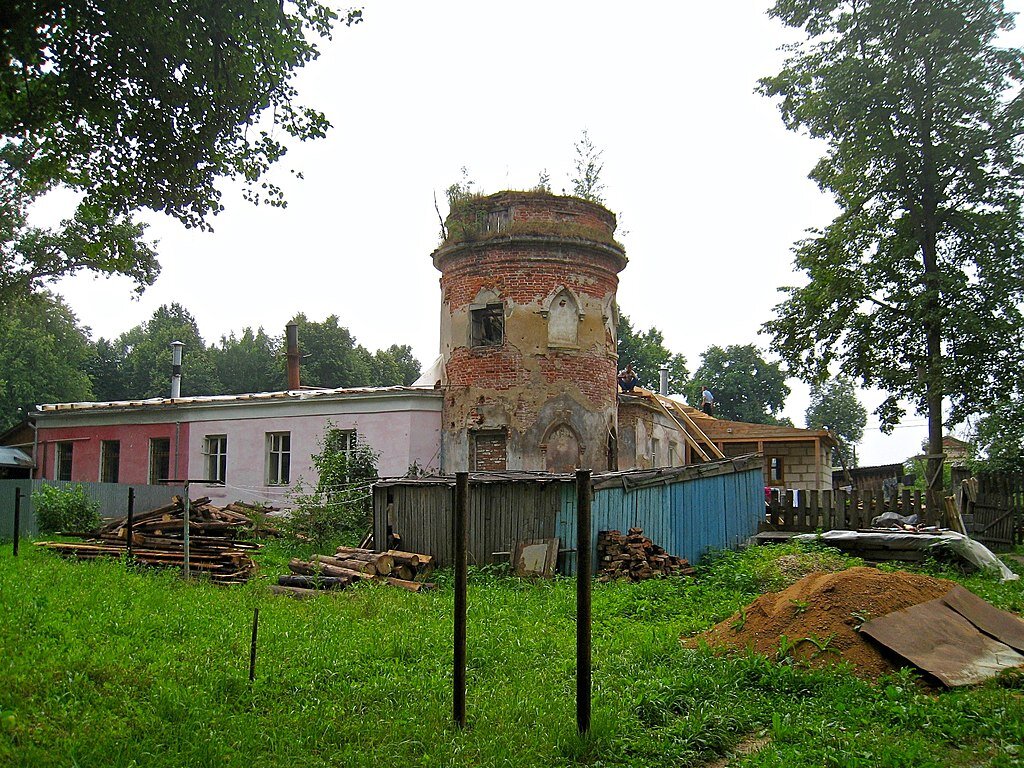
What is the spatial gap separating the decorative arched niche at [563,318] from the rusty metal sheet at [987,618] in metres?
12.6

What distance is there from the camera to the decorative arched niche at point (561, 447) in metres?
20.6

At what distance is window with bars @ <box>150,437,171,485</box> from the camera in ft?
85.4

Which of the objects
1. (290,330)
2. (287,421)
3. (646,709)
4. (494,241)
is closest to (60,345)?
(290,330)

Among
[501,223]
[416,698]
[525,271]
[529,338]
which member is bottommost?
[416,698]

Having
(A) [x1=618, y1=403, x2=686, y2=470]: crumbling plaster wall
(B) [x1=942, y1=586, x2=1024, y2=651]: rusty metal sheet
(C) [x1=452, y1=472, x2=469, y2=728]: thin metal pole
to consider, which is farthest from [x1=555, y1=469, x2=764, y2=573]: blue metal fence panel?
(C) [x1=452, y1=472, x2=469, y2=728]: thin metal pole

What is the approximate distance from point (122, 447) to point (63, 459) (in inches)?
122

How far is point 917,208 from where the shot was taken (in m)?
21.2

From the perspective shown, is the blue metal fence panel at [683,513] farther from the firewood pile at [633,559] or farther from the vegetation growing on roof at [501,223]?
the vegetation growing on roof at [501,223]

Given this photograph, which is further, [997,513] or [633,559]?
[997,513]

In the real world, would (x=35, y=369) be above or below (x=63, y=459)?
above

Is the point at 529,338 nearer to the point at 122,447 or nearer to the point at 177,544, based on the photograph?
the point at 177,544

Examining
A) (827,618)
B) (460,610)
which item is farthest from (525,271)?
(460,610)

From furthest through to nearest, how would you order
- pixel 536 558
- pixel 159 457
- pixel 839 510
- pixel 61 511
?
1. pixel 159 457
2. pixel 61 511
3. pixel 839 510
4. pixel 536 558

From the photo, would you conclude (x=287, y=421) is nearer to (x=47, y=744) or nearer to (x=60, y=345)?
(x=47, y=744)
